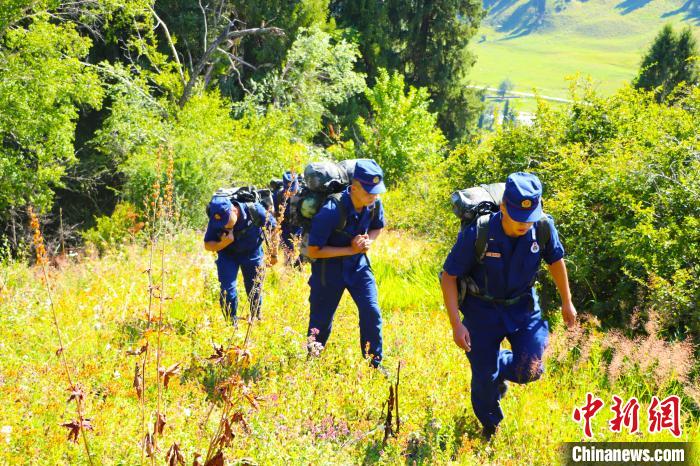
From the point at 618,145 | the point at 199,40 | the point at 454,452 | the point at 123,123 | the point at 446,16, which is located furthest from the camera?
the point at 446,16

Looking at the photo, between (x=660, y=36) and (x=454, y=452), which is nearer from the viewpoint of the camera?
(x=454, y=452)

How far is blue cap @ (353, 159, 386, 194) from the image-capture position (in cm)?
480

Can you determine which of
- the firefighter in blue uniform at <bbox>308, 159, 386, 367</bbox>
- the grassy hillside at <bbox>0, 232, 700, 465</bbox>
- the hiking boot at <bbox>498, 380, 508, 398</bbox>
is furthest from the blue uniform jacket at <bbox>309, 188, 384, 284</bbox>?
the hiking boot at <bbox>498, 380, 508, 398</bbox>

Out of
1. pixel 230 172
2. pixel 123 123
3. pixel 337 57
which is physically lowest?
pixel 230 172

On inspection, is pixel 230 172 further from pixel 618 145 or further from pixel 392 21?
pixel 392 21

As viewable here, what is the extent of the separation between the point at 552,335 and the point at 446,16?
1111 inches

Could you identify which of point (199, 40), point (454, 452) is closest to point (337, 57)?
point (199, 40)

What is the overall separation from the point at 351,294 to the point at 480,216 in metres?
1.50

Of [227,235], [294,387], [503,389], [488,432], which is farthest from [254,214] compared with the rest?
[488,432]

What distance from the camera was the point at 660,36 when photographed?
3491 cm

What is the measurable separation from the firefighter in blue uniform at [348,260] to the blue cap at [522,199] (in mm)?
1287

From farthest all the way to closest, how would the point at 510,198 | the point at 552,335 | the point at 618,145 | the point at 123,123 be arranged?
the point at 123,123 → the point at 618,145 → the point at 552,335 → the point at 510,198

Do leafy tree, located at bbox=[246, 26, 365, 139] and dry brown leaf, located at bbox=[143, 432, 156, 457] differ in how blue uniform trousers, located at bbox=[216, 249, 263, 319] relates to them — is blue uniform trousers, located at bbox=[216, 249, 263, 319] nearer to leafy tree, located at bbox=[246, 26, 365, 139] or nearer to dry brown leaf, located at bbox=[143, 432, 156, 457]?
dry brown leaf, located at bbox=[143, 432, 156, 457]

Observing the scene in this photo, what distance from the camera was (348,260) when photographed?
16.9 feet
